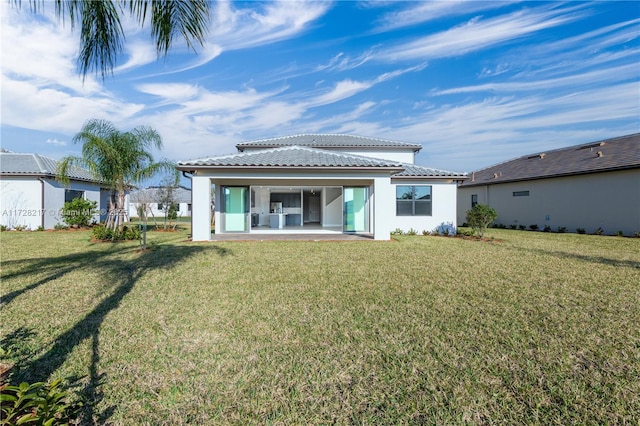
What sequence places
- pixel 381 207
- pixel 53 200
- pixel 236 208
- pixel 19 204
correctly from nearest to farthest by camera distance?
pixel 381 207 → pixel 236 208 → pixel 19 204 → pixel 53 200

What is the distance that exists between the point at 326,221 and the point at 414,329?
16.0m

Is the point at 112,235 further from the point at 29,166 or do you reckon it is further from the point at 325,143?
the point at 325,143

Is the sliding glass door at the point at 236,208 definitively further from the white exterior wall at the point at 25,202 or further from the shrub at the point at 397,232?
the white exterior wall at the point at 25,202

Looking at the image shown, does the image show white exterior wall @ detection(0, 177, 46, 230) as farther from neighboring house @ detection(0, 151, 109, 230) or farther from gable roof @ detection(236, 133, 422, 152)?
gable roof @ detection(236, 133, 422, 152)

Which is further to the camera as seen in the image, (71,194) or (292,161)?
(71,194)

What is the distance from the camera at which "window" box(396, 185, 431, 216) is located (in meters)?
16.5

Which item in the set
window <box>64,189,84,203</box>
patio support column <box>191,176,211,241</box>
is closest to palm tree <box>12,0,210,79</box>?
patio support column <box>191,176,211,241</box>

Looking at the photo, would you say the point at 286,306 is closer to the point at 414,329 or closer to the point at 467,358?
the point at 414,329

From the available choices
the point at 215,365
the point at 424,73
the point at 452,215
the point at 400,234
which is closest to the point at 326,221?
the point at 400,234

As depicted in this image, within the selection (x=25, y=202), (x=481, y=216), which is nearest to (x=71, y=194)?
(x=25, y=202)

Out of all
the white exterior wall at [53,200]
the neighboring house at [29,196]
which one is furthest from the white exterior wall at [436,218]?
the neighboring house at [29,196]

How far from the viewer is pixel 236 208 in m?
15.7

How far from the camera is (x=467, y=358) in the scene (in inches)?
134

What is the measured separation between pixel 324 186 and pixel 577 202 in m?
15.1
